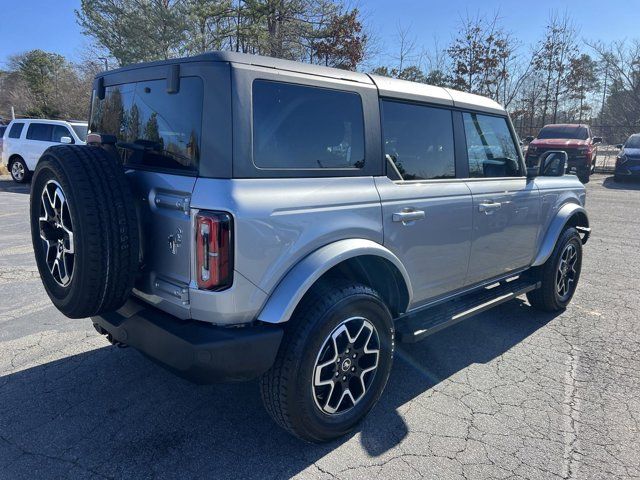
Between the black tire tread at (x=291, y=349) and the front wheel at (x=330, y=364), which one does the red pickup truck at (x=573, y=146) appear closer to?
the front wheel at (x=330, y=364)

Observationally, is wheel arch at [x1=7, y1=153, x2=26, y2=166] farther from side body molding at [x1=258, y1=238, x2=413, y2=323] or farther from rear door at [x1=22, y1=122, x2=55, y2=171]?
side body molding at [x1=258, y1=238, x2=413, y2=323]

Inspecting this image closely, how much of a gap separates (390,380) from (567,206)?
8.82 ft

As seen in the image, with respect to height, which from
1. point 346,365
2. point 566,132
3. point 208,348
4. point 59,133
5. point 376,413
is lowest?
point 376,413

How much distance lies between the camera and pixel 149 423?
2.83 metres

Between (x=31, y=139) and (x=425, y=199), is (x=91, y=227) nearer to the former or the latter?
(x=425, y=199)

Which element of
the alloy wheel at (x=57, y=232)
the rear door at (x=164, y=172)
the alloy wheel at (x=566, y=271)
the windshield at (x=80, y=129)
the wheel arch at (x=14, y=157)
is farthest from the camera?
the wheel arch at (x=14, y=157)

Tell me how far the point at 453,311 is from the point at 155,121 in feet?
8.07

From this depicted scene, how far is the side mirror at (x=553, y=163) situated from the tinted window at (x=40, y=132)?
13.7 metres

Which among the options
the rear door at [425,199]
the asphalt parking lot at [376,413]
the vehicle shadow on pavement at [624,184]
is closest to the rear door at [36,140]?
the asphalt parking lot at [376,413]

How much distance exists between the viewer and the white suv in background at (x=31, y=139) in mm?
13438

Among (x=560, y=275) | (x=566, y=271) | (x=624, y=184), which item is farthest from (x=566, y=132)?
(x=560, y=275)

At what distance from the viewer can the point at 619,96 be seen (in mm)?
27672

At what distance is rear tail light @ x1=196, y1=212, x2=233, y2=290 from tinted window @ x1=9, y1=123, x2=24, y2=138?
15.1 m

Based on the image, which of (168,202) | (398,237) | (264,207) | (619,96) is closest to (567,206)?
(398,237)
